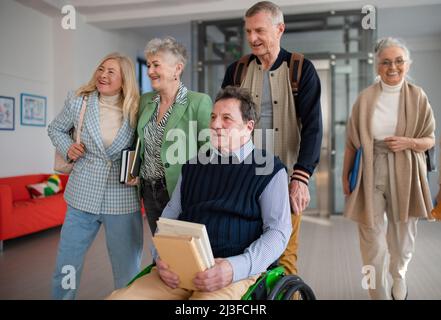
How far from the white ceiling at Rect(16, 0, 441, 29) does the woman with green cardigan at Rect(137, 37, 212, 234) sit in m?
3.51

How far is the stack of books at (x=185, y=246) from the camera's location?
1.26m

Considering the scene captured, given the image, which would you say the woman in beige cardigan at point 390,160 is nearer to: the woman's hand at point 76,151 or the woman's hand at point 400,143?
the woman's hand at point 400,143

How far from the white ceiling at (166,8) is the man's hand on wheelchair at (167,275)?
14.0 feet

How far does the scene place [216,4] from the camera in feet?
17.6

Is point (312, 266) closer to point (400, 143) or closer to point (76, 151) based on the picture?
point (400, 143)

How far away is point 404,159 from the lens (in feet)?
7.59

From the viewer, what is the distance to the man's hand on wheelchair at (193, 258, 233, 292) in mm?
1319

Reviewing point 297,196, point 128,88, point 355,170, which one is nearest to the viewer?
point 297,196

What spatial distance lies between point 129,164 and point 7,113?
380 centimetres

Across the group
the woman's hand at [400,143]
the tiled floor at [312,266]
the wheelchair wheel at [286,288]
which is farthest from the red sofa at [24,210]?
the woman's hand at [400,143]

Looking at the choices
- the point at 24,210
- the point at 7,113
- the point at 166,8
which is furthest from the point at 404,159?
the point at 7,113

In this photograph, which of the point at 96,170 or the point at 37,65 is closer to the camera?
the point at 96,170

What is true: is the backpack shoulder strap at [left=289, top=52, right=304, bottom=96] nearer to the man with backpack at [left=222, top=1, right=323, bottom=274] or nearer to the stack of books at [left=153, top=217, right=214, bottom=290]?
the man with backpack at [left=222, top=1, right=323, bottom=274]
